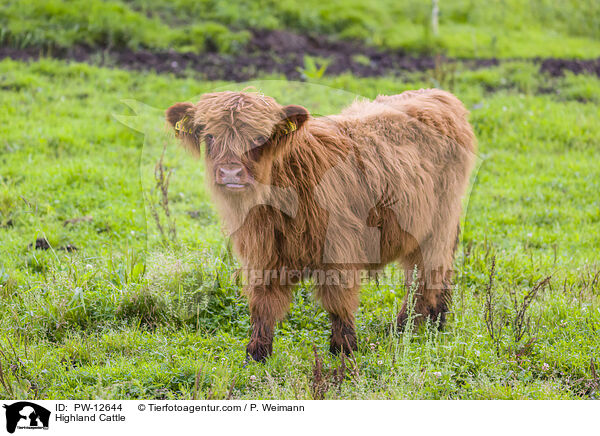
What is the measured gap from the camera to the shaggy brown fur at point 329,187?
3.58 meters

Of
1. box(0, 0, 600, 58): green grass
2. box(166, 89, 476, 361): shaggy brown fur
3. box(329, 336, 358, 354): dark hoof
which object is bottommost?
box(329, 336, 358, 354): dark hoof

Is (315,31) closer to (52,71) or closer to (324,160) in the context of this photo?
(52,71)

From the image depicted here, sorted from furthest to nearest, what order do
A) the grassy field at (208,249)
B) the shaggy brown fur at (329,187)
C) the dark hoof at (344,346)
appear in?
1. the dark hoof at (344,346)
2. the grassy field at (208,249)
3. the shaggy brown fur at (329,187)

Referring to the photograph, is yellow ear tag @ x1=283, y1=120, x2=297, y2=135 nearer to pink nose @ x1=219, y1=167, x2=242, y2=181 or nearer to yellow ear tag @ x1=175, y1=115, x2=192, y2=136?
pink nose @ x1=219, y1=167, x2=242, y2=181

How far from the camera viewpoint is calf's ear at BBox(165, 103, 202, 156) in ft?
12.2

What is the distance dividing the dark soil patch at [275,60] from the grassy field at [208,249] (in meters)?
0.28

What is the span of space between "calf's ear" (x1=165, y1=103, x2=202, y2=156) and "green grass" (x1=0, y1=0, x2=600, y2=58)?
280 inches

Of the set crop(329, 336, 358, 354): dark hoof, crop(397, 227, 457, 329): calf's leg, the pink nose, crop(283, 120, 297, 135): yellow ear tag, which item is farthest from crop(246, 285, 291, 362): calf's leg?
crop(397, 227, 457, 329): calf's leg

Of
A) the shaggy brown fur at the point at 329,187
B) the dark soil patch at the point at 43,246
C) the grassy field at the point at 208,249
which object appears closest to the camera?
the shaggy brown fur at the point at 329,187

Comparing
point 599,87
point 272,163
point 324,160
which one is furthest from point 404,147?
point 599,87

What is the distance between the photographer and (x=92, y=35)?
10.2m

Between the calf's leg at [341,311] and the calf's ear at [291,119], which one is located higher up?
the calf's ear at [291,119]

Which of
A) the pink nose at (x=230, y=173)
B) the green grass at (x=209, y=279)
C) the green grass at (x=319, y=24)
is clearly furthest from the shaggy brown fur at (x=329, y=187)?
the green grass at (x=319, y=24)

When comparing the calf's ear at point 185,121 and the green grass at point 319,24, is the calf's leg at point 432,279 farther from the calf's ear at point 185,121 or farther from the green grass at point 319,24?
the green grass at point 319,24
